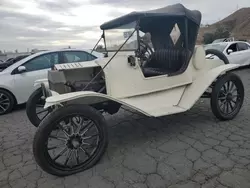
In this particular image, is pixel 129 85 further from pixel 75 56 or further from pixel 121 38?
pixel 75 56

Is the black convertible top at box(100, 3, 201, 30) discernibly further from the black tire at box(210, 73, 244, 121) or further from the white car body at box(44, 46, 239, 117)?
the black tire at box(210, 73, 244, 121)

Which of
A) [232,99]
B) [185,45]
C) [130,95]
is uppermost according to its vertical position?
[185,45]

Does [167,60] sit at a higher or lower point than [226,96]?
higher

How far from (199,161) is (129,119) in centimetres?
205

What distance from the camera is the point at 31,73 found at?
642 cm

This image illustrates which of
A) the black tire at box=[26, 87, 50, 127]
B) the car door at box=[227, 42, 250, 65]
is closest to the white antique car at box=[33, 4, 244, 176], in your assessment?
the black tire at box=[26, 87, 50, 127]

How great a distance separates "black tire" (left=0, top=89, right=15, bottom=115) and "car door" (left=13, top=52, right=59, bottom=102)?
0.78 feet

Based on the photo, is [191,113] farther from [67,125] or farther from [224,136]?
[67,125]

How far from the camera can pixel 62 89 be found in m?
3.53

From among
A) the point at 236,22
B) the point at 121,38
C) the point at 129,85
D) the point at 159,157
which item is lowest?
the point at 159,157

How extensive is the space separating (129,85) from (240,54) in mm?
8249

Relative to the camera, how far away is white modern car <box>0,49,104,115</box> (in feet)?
20.3

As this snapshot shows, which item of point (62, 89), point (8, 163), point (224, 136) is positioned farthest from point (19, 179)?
point (224, 136)

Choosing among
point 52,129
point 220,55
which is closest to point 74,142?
point 52,129
